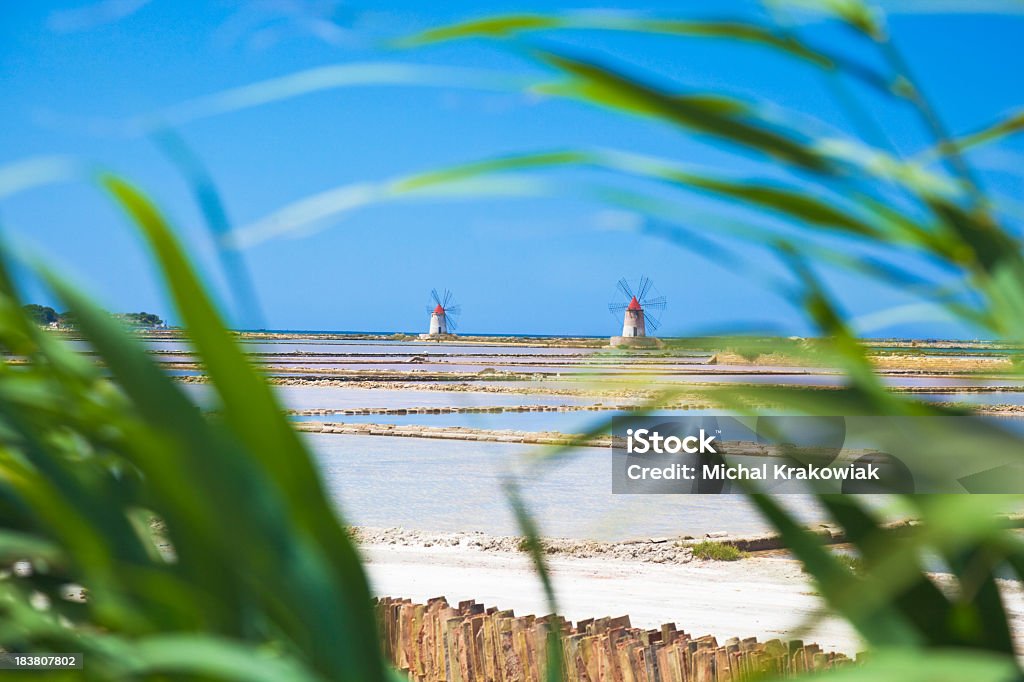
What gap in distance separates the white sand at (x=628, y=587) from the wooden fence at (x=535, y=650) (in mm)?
1938

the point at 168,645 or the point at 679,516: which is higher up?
the point at 679,516

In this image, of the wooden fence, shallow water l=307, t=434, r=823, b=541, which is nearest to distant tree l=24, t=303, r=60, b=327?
the wooden fence

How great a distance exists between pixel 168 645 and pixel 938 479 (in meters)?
0.24

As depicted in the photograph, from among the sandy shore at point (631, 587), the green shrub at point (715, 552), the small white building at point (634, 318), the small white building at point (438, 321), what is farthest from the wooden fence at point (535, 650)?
the small white building at point (438, 321)

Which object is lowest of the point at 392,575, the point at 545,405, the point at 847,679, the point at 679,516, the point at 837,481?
the point at 847,679

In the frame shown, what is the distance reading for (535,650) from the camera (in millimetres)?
4422

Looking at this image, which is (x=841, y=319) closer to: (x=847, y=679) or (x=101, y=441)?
(x=847, y=679)

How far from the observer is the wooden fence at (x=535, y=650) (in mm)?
4238

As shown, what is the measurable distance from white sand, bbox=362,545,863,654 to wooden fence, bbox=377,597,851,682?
76.3 inches

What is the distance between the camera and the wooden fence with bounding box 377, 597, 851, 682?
13.9ft

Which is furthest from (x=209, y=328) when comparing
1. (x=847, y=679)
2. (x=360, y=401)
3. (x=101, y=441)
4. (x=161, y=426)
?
(x=360, y=401)

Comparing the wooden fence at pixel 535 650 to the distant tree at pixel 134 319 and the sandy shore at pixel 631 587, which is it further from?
the distant tree at pixel 134 319

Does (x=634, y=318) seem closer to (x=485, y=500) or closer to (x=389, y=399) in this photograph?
(x=389, y=399)

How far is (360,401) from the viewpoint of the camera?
2808 cm
